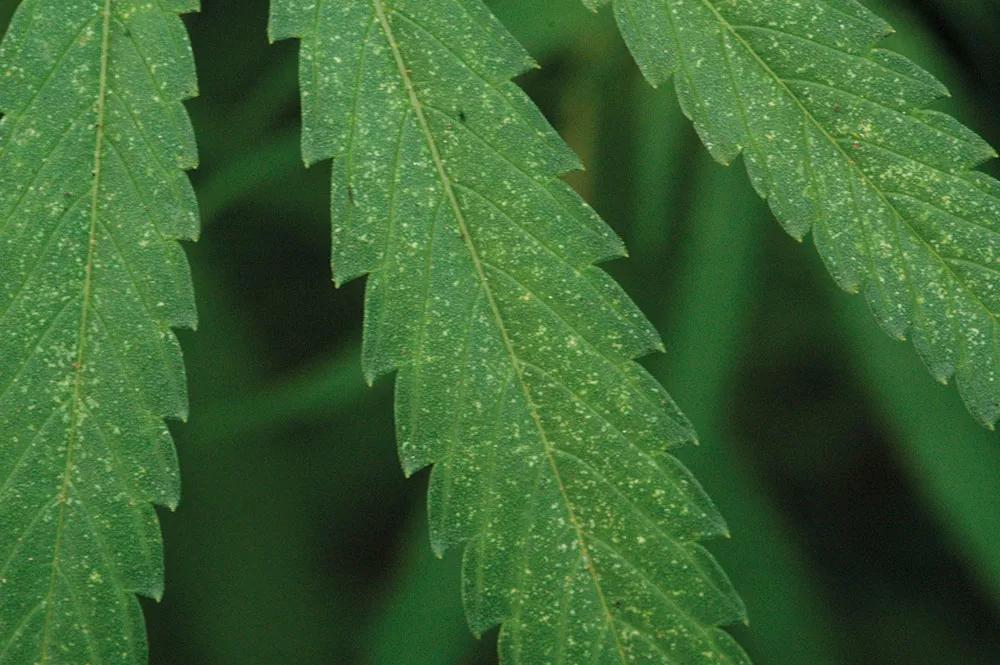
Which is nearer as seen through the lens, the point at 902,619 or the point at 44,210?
the point at 44,210

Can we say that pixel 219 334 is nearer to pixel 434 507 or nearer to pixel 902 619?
pixel 434 507

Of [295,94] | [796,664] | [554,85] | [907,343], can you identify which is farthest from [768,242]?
[295,94]

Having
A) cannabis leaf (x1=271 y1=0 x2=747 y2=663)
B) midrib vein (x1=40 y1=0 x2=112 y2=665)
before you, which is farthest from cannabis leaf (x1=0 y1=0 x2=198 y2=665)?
cannabis leaf (x1=271 y1=0 x2=747 y2=663)

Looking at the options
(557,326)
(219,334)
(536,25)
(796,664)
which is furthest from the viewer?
(219,334)

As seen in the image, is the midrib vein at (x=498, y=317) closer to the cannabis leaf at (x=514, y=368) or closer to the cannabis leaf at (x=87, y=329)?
the cannabis leaf at (x=514, y=368)

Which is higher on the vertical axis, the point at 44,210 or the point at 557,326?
the point at 557,326

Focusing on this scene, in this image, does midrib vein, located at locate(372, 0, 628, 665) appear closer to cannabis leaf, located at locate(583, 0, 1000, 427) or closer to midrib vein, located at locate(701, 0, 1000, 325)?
cannabis leaf, located at locate(583, 0, 1000, 427)
